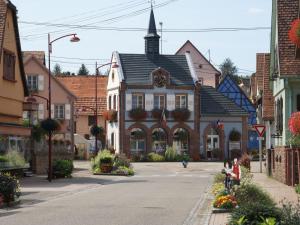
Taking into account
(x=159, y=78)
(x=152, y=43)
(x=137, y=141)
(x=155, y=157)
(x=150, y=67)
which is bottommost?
(x=155, y=157)

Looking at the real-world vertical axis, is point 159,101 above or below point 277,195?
above

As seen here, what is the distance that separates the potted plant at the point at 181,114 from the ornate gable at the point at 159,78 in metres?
2.99

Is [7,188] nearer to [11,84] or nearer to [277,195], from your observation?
[277,195]

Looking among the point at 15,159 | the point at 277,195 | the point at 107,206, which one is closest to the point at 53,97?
the point at 15,159

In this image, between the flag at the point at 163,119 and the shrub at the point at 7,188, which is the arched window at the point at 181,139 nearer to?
the flag at the point at 163,119

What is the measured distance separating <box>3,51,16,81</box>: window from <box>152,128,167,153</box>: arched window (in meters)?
31.5

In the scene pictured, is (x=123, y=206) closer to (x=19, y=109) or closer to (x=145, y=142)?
(x=19, y=109)

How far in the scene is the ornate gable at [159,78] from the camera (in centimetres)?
6950

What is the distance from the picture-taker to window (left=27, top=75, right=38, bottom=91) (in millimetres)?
64875

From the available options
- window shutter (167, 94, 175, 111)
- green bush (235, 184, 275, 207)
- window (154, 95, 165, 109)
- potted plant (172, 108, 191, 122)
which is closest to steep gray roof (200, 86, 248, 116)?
potted plant (172, 108, 191, 122)

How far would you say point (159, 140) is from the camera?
69.0 m

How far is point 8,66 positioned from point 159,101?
108 ft

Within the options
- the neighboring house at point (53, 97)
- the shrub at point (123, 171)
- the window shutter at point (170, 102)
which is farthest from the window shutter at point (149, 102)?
the shrub at point (123, 171)

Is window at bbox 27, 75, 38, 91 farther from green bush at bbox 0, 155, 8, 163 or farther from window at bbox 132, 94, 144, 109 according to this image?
green bush at bbox 0, 155, 8, 163
